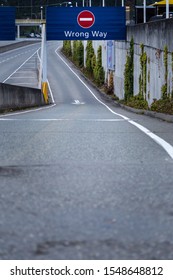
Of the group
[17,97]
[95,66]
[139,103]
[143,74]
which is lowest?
[95,66]

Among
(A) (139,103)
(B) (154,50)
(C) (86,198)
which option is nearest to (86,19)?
(A) (139,103)

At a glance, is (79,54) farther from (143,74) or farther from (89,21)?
(143,74)

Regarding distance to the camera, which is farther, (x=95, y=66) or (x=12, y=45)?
(x=12, y=45)

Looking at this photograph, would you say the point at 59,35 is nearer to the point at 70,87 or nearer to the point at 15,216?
the point at 70,87

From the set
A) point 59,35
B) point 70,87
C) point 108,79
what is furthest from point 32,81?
point 59,35

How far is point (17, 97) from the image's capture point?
47469 millimetres

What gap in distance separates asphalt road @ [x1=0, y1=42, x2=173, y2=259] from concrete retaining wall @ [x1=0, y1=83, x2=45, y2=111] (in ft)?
89.8

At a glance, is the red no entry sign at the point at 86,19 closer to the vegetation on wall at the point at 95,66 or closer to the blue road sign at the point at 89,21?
the blue road sign at the point at 89,21

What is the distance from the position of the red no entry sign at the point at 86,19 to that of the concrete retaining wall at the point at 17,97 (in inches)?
271

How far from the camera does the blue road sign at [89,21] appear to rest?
209ft

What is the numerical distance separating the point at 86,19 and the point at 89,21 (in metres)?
0.29

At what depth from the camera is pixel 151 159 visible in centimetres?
1180

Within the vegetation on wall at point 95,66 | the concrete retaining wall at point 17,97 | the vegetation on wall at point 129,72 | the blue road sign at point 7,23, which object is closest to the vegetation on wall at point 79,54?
the vegetation on wall at point 95,66

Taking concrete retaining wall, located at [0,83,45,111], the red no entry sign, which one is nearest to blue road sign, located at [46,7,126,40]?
the red no entry sign
